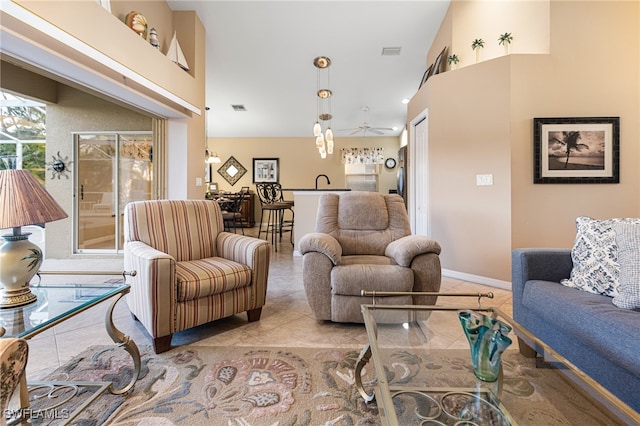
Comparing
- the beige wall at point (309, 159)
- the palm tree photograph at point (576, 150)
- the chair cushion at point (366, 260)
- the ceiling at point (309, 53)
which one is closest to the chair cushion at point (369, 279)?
the chair cushion at point (366, 260)

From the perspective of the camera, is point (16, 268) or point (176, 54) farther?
point (176, 54)

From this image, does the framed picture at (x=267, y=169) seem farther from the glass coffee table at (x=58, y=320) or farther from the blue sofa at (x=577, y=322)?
the blue sofa at (x=577, y=322)

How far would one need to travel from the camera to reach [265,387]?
1.47 m

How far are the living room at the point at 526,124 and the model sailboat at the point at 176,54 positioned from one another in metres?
0.33

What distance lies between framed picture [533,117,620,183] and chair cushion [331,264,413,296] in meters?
2.14

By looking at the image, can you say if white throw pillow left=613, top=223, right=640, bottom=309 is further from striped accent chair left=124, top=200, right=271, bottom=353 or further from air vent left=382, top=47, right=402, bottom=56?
air vent left=382, top=47, right=402, bottom=56

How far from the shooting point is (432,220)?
376 cm

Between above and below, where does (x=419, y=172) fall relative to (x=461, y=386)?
above

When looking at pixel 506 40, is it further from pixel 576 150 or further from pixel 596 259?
pixel 596 259

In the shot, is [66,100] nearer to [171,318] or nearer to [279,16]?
[279,16]

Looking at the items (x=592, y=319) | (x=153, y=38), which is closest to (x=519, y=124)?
(x=592, y=319)

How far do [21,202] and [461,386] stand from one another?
77.0 inches

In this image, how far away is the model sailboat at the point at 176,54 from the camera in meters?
3.58

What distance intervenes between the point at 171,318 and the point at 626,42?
486 centimetres
